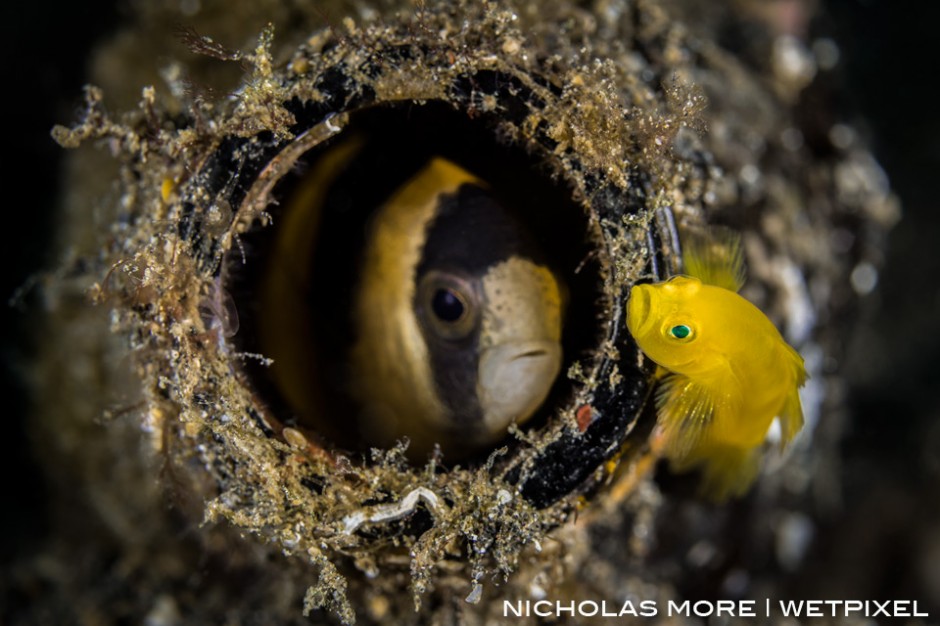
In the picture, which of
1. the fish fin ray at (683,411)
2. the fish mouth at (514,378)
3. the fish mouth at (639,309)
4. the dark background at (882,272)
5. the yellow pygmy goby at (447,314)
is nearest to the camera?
the fish mouth at (639,309)

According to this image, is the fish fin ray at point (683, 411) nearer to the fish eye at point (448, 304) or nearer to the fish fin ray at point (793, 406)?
the fish fin ray at point (793, 406)

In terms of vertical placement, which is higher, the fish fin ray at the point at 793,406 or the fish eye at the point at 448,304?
the fish eye at the point at 448,304

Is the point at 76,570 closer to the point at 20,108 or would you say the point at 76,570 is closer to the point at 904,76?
the point at 20,108

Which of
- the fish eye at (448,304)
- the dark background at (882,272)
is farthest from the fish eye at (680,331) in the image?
the dark background at (882,272)

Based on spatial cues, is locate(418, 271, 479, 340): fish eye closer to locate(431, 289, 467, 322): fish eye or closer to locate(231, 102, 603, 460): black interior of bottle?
locate(431, 289, 467, 322): fish eye

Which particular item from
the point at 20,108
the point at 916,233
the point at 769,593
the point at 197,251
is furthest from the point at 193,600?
the point at 916,233

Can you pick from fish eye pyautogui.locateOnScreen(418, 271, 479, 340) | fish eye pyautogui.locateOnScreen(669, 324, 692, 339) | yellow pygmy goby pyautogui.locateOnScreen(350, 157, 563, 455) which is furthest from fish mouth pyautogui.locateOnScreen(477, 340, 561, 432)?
fish eye pyautogui.locateOnScreen(669, 324, 692, 339)

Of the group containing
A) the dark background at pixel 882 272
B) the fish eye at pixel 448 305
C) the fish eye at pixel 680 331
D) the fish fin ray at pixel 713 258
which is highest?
the dark background at pixel 882 272
